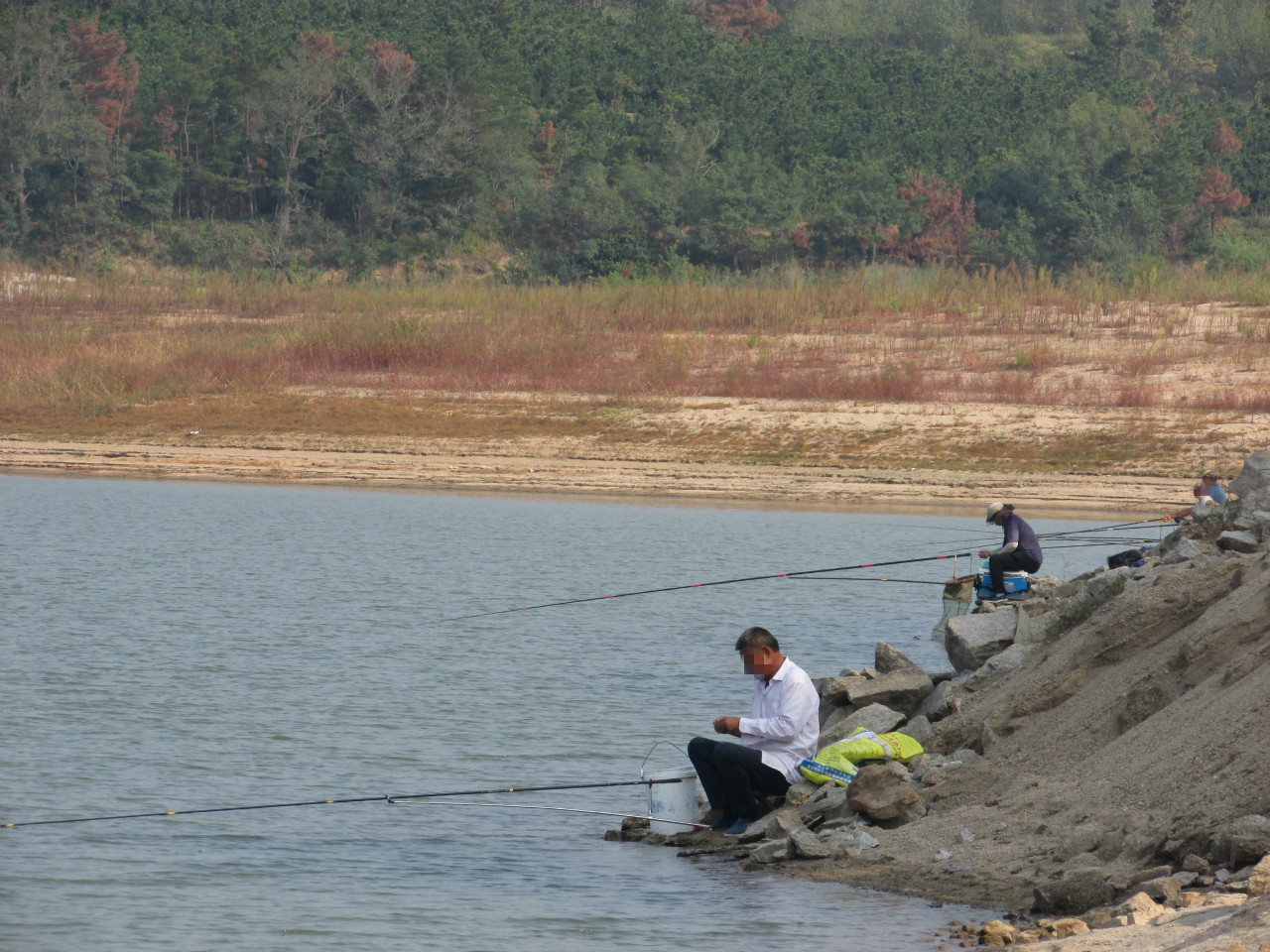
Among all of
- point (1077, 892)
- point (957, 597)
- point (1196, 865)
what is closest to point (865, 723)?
point (1077, 892)

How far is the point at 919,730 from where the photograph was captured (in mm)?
9055

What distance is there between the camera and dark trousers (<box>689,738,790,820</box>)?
807 cm

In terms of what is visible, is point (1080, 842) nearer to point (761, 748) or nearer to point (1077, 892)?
point (1077, 892)

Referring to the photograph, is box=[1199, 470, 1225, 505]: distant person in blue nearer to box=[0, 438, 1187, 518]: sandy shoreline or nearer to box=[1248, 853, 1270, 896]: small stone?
box=[0, 438, 1187, 518]: sandy shoreline

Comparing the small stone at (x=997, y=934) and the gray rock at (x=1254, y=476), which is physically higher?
the gray rock at (x=1254, y=476)

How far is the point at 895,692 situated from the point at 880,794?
2.00 metres

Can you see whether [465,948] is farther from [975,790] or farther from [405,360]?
[405,360]

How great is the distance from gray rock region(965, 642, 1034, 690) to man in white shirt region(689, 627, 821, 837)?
167 centimetres

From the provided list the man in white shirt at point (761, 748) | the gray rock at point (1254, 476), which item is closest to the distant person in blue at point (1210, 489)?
the gray rock at point (1254, 476)

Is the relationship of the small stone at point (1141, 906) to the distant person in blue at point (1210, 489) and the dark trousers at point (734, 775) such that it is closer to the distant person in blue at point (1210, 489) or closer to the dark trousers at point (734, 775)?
the dark trousers at point (734, 775)

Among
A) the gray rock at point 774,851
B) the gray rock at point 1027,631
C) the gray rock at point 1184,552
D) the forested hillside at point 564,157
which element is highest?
the forested hillside at point 564,157

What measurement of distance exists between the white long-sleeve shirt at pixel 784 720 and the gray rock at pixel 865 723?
0.99m

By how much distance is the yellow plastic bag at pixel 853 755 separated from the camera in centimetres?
811

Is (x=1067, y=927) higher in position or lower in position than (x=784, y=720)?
lower
